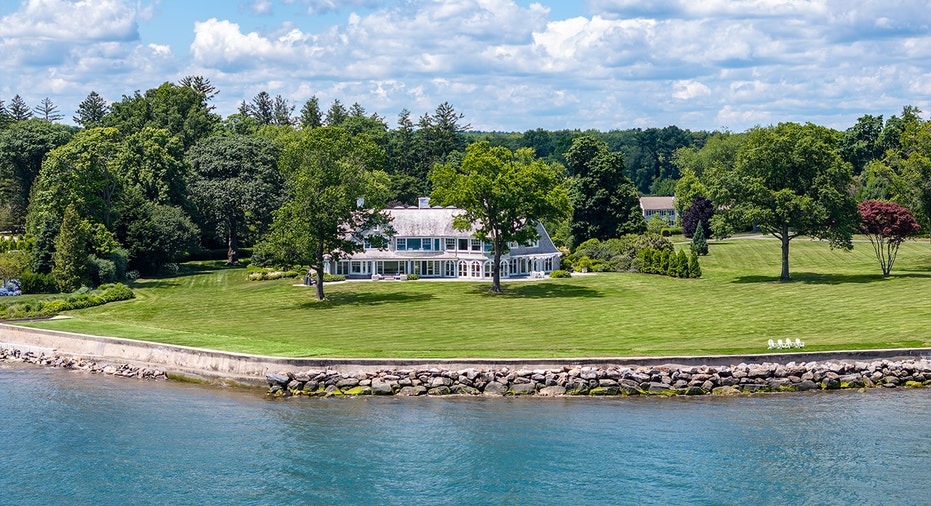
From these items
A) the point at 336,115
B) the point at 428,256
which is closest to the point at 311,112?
the point at 336,115

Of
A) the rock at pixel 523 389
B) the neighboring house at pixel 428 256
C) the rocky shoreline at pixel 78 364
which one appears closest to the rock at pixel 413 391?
the rock at pixel 523 389

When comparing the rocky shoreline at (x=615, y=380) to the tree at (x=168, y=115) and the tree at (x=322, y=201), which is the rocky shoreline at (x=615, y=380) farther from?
the tree at (x=168, y=115)

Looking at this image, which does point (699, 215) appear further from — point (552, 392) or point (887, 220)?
point (552, 392)

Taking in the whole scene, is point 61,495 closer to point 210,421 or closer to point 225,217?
point 210,421

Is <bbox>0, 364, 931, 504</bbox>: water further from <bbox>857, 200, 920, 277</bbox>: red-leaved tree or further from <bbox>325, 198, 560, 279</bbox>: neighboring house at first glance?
<bbox>325, 198, 560, 279</bbox>: neighboring house

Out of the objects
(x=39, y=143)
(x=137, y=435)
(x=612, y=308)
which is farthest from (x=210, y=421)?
(x=39, y=143)

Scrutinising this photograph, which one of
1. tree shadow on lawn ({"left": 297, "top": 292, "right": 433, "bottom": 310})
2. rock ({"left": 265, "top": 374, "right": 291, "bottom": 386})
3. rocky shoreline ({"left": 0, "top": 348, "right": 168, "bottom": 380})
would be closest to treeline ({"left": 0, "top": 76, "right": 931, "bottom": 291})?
tree shadow on lawn ({"left": 297, "top": 292, "right": 433, "bottom": 310})
